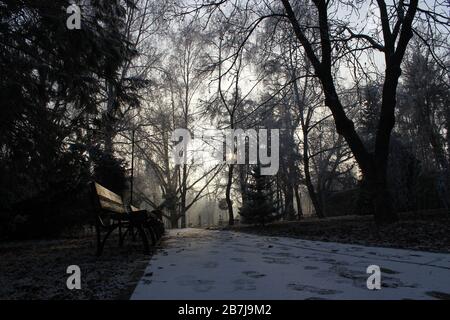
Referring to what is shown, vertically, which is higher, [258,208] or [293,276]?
[258,208]

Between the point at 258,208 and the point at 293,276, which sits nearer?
the point at 293,276

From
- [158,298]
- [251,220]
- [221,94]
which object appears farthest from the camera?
[251,220]

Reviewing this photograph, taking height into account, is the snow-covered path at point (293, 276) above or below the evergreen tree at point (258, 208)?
below

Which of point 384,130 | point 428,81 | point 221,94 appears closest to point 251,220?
point 221,94

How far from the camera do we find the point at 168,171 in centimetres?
3023

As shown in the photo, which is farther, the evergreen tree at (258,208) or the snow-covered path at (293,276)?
the evergreen tree at (258,208)

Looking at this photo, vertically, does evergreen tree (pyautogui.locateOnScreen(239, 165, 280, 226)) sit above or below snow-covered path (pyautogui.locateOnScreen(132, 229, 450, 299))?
above

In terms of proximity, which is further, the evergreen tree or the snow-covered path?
the evergreen tree

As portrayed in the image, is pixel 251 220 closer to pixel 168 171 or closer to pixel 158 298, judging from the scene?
pixel 158 298

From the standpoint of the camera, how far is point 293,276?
3.59m

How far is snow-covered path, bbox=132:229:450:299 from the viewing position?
9.77 ft

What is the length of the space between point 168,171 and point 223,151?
615 centimetres

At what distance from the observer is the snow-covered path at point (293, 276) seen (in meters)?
2.98

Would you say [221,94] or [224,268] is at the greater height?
[221,94]
